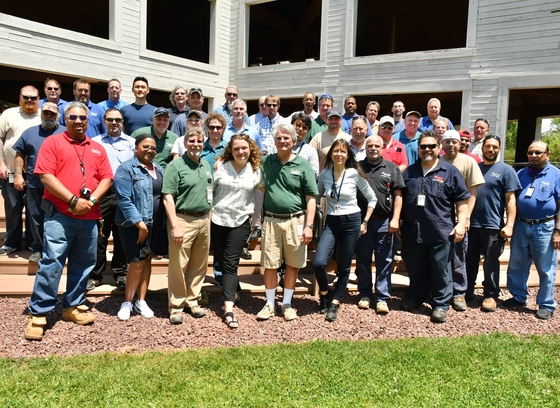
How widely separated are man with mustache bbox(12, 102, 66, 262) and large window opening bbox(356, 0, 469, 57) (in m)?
11.7

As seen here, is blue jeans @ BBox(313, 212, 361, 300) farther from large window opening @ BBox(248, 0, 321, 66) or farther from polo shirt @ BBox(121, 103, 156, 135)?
large window opening @ BBox(248, 0, 321, 66)

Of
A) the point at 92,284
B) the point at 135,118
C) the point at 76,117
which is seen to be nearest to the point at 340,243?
the point at 92,284

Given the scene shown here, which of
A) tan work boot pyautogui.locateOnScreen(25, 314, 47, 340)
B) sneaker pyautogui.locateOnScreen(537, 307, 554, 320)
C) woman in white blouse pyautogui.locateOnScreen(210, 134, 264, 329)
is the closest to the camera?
tan work boot pyautogui.locateOnScreen(25, 314, 47, 340)

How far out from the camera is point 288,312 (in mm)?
4859

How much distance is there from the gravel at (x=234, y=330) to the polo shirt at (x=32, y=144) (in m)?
1.43

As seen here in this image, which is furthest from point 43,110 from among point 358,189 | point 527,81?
point 527,81

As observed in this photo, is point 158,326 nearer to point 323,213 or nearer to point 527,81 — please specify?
point 323,213

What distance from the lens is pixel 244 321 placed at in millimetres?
4762

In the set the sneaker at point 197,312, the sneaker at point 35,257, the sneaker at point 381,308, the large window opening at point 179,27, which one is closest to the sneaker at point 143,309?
the sneaker at point 197,312

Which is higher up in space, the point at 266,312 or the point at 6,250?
the point at 6,250

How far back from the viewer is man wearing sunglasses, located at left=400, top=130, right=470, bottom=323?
4973 millimetres

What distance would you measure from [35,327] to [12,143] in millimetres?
2545

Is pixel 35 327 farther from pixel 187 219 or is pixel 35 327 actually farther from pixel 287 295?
pixel 287 295

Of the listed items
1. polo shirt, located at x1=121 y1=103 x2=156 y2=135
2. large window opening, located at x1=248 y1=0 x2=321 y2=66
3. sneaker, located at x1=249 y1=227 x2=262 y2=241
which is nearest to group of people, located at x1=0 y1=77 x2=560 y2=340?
sneaker, located at x1=249 y1=227 x2=262 y2=241
